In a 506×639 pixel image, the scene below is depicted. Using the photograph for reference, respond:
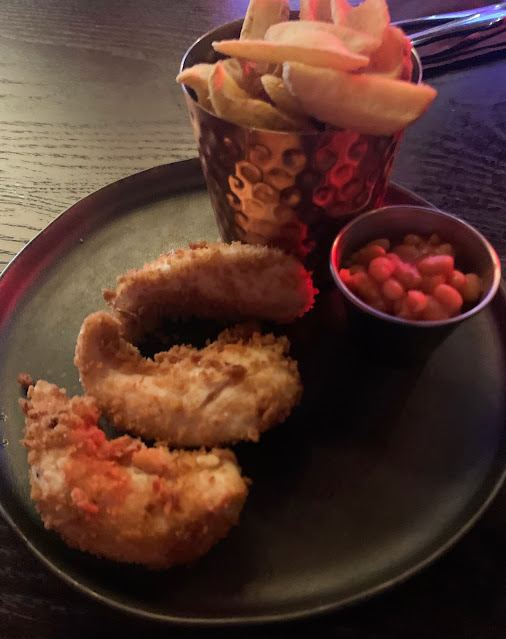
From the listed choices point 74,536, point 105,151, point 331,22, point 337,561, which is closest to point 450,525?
point 337,561

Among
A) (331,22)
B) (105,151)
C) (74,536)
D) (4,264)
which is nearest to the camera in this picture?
(74,536)

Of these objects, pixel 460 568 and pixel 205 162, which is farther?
pixel 205 162

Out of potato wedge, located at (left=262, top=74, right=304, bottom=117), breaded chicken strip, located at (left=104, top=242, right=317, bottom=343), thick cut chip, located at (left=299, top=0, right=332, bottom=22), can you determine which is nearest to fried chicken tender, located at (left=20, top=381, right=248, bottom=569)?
breaded chicken strip, located at (left=104, top=242, right=317, bottom=343)

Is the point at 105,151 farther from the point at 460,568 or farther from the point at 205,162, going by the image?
the point at 460,568

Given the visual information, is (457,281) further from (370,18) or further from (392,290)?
(370,18)

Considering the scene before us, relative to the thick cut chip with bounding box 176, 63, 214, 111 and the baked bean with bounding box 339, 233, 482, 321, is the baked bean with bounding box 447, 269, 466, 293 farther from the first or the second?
the thick cut chip with bounding box 176, 63, 214, 111

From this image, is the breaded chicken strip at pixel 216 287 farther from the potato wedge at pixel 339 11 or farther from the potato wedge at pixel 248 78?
the potato wedge at pixel 339 11
